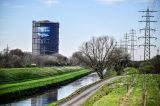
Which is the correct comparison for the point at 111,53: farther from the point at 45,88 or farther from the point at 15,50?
the point at 15,50

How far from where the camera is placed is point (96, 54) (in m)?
97.0

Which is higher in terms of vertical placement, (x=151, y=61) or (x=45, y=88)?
(x=151, y=61)

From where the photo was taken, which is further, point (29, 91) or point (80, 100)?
point (29, 91)

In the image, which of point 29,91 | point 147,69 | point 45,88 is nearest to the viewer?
point 29,91

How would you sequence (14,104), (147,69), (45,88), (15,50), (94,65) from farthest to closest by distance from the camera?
1. (15,50)
2. (94,65)
3. (147,69)
4. (45,88)
5. (14,104)

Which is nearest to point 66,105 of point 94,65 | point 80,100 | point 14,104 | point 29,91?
point 80,100

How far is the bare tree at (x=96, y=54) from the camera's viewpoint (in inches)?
3632

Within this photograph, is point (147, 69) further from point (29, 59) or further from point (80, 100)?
point (29, 59)

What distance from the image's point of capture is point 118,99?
3691 centimetres

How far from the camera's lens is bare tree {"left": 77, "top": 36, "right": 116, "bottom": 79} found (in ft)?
303

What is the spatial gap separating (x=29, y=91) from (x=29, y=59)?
10974 centimetres

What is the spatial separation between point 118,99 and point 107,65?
59451 millimetres

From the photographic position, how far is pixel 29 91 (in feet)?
210

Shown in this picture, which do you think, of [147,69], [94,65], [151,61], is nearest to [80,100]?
[151,61]
